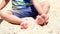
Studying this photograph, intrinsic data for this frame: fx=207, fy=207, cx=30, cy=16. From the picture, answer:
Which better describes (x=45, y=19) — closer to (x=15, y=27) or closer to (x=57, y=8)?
(x=15, y=27)

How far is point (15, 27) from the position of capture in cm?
208

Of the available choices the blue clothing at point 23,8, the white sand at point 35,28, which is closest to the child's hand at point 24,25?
the white sand at point 35,28

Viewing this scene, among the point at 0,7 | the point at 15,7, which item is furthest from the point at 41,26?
the point at 0,7

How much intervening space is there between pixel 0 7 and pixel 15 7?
0.65 ft

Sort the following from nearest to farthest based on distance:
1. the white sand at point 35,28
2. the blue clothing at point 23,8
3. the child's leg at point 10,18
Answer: the white sand at point 35,28
the child's leg at point 10,18
the blue clothing at point 23,8

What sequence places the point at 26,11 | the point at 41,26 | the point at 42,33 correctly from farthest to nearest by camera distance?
the point at 26,11, the point at 41,26, the point at 42,33

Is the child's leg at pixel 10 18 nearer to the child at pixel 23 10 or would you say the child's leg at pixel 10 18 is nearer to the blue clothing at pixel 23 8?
the child at pixel 23 10

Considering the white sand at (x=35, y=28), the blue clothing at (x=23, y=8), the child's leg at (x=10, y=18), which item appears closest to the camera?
the white sand at (x=35, y=28)

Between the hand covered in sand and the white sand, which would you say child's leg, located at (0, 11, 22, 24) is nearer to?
the white sand

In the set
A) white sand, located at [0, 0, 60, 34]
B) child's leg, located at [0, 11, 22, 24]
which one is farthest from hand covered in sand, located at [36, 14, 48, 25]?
child's leg, located at [0, 11, 22, 24]

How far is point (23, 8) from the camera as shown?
2271mm

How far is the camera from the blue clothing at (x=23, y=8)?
225cm

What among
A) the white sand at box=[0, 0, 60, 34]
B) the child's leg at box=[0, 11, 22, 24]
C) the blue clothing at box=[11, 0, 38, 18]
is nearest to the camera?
the white sand at box=[0, 0, 60, 34]

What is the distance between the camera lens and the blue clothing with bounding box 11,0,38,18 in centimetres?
225
